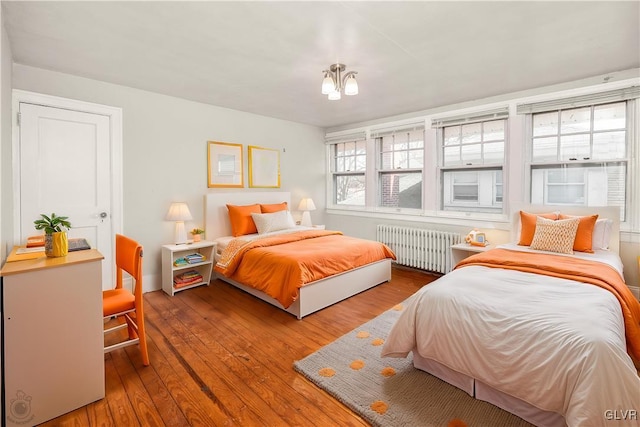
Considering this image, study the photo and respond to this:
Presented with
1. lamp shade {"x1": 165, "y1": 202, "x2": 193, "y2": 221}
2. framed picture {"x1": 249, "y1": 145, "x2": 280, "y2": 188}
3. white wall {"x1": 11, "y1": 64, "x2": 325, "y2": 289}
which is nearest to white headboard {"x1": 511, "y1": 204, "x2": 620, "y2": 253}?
framed picture {"x1": 249, "y1": 145, "x2": 280, "y2": 188}

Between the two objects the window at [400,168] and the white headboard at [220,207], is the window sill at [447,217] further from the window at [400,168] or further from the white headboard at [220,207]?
the white headboard at [220,207]

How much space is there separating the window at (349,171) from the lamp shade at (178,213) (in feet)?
9.45

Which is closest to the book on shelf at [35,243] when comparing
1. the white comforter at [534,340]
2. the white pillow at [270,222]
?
the white pillow at [270,222]

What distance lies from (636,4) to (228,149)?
4.19 meters

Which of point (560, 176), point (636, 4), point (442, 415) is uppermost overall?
point (636, 4)

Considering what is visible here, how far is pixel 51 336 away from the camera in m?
1.67

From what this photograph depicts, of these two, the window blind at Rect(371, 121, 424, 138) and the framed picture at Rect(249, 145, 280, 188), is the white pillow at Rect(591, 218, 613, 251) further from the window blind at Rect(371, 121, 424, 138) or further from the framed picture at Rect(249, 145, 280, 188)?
the framed picture at Rect(249, 145, 280, 188)

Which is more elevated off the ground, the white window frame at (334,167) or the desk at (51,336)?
the white window frame at (334,167)

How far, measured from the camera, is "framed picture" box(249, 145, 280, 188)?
15.4 feet

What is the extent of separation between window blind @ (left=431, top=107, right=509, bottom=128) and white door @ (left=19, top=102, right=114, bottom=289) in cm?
417

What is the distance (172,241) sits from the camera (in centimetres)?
389

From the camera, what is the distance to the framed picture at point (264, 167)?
470 centimetres

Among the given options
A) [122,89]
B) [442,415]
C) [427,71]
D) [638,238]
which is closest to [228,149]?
[122,89]

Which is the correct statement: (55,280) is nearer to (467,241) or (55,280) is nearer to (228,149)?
(228,149)
